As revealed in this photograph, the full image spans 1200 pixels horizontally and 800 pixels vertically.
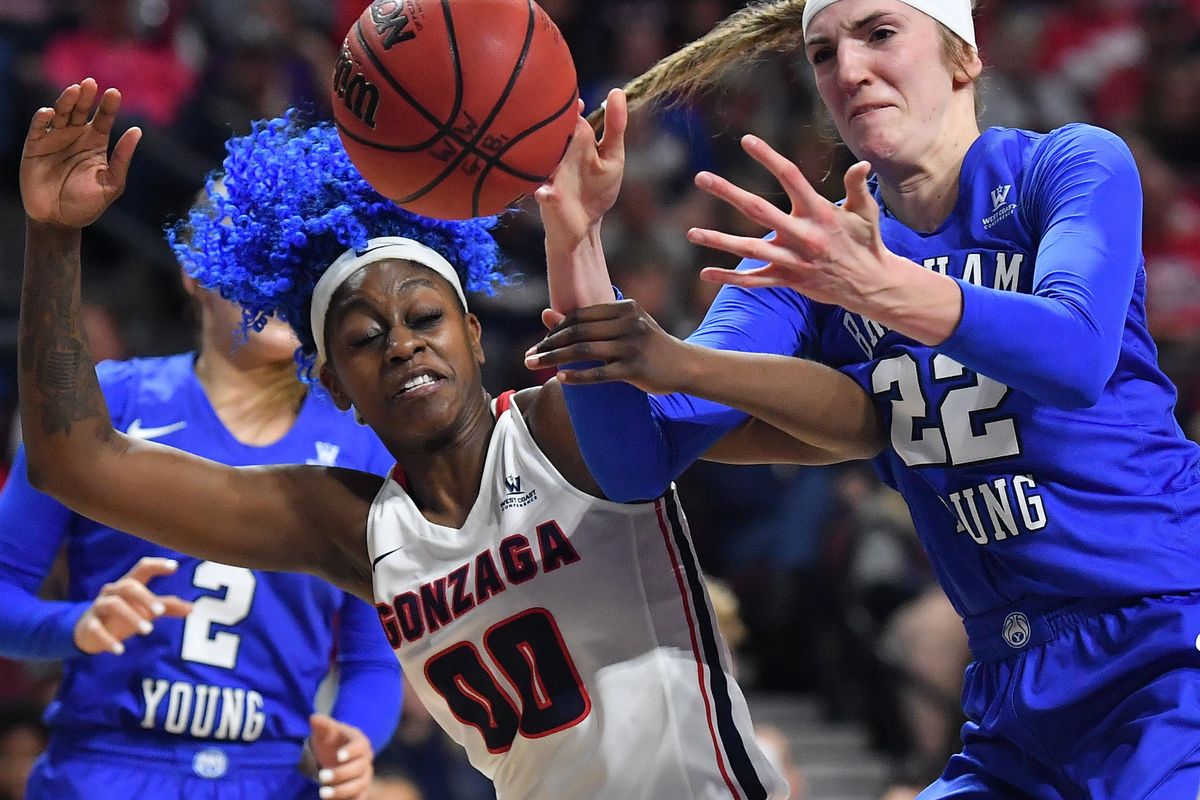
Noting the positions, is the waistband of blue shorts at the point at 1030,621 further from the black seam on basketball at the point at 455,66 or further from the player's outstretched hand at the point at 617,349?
the black seam on basketball at the point at 455,66

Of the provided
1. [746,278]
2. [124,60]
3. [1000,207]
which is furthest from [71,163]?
[124,60]

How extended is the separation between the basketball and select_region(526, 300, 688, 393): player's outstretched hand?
0.30 meters

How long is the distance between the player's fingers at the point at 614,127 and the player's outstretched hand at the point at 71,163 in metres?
0.94

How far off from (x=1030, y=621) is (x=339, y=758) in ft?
5.23

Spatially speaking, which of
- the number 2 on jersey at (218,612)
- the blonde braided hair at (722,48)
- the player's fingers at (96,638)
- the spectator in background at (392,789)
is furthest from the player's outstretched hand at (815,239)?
the spectator in background at (392,789)

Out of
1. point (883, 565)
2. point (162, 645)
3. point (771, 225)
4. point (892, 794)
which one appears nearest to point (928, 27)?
point (771, 225)

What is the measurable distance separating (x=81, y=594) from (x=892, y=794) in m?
3.25

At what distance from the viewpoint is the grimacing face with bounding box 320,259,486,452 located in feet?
9.57

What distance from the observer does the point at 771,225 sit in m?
2.21

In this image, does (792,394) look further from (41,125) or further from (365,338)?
(41,125)

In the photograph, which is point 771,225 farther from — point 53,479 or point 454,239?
point 53,479

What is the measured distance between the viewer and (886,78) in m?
2.77

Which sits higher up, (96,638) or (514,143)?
(514,143)

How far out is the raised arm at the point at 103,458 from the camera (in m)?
2.88
